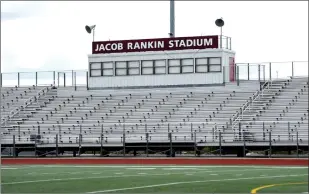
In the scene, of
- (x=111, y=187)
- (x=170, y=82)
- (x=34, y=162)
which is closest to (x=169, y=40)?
(x=170, y=82)

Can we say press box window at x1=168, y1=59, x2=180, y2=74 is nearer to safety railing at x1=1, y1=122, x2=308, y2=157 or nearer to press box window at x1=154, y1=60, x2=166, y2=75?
press box window at x1=154, y1=60, x2=166, y2=75

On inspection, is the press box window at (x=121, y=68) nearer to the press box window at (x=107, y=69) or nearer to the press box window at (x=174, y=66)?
the press box window at (x=107, y=69)

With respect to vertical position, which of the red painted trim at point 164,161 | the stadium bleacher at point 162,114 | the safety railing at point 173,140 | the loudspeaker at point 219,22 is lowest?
the red painted trim at point 164,161

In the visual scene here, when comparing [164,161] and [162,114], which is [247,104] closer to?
[162,114]

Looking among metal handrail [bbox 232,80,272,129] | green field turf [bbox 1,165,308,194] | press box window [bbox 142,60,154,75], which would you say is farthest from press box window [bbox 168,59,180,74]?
green field turf [bbox 1,165,308,194]

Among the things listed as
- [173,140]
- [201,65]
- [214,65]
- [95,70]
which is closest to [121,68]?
[95,70]

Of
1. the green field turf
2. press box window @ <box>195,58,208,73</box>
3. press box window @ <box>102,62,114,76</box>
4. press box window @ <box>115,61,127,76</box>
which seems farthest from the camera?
press box window @ <box>102,62,114,76</box>

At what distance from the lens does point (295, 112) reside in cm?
3450

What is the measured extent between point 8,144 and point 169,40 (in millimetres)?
11647

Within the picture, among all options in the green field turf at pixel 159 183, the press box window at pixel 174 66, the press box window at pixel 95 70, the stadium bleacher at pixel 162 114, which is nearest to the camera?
the green field turf at pixel 159 183

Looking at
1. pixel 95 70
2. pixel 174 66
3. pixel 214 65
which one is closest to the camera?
pixel 214 65

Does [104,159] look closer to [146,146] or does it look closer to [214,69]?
[146,146]

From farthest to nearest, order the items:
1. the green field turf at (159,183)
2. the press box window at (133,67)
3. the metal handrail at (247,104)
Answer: the press box window at (133,67) → the metal handrail at (247,104) → the green field turf at (159,183)

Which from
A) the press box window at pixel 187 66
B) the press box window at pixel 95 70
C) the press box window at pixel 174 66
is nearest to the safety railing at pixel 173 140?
the press box window at pixel 174 66
